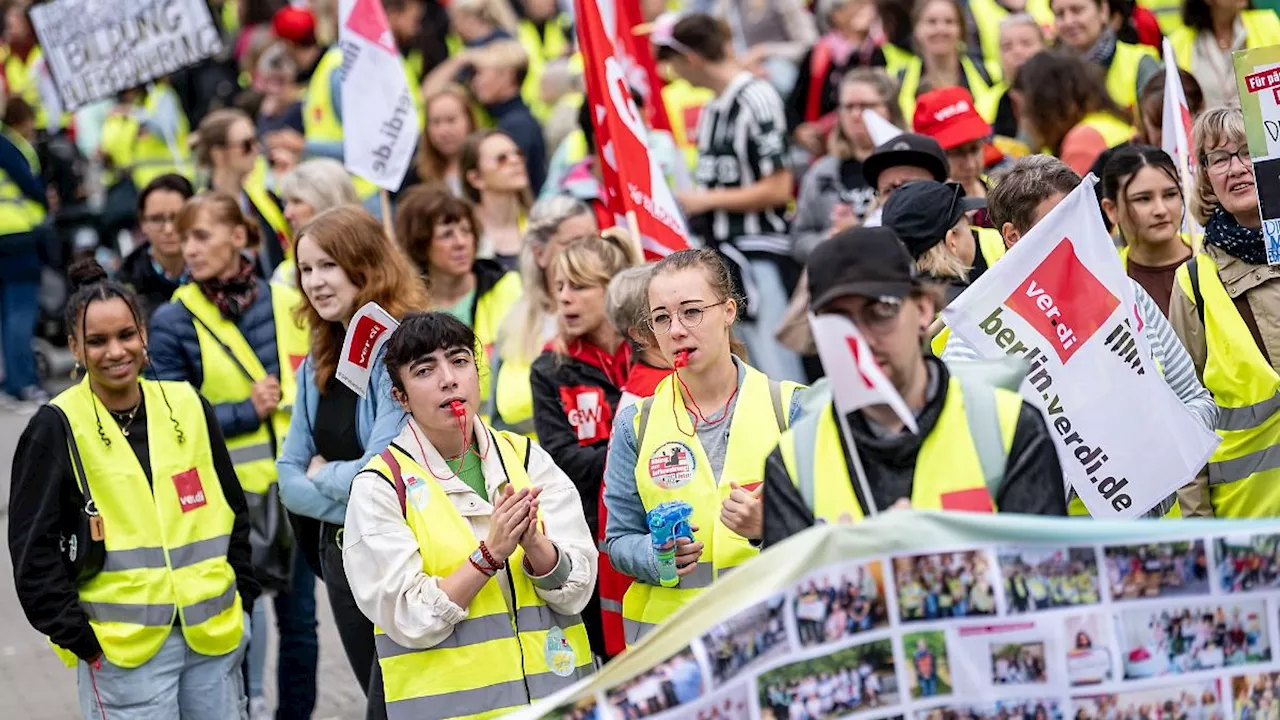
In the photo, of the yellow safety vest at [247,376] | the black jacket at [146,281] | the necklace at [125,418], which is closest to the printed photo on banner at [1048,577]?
the necklace at [125,418]

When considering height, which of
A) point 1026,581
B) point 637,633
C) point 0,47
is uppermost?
point 0,47

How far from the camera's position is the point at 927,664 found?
3.71 m

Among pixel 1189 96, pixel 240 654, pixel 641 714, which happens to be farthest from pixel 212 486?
pixel 1189 96

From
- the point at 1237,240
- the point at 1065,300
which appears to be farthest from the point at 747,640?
the point at 1237,240

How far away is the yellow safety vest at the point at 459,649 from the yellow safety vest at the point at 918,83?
5655 millimetres

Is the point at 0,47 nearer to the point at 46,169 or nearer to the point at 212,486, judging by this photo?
the point at 46,169

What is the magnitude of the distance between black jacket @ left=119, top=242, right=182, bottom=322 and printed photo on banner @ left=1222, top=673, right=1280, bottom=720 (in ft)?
19.6

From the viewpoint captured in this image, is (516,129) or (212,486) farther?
(516,129)

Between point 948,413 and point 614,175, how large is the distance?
4.31 meters

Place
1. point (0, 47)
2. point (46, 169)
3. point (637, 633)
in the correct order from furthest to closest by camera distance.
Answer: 1. point (0, 47)
2. point (46, 169)
3. point (637, 633)

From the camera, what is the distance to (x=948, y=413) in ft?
12.7

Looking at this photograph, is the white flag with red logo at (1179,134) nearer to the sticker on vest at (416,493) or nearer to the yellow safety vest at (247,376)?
the sticker on vest at (416,493)

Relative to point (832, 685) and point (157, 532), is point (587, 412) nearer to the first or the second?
point (157, 532)

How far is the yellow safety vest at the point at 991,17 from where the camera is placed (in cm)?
1159
